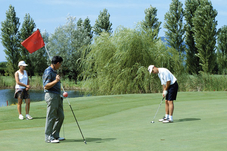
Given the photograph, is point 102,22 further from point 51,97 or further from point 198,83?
point 51,97

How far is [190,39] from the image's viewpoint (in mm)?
40562

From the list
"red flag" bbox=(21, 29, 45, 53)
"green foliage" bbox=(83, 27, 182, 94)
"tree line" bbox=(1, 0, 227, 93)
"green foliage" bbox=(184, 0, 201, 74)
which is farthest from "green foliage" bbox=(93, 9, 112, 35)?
"red flag" bbox=(21, 29, 45, 53)

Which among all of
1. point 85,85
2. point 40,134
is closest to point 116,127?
point 40,134

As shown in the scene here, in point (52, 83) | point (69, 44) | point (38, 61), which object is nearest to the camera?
point (52, 83)

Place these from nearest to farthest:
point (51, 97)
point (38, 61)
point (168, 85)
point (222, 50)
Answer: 1. point (51, 97)
2. point (168, 85)
3. point (222, 50)
4. point (38, 61)

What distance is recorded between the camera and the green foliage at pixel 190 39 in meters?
39.9

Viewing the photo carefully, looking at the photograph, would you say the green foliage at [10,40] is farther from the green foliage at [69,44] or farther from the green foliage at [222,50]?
the green foliage at [222,50]

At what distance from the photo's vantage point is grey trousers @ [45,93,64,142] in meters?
6.02

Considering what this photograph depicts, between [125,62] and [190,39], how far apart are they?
62.7 feet

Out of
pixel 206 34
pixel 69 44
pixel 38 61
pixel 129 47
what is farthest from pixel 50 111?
pixel 38 61

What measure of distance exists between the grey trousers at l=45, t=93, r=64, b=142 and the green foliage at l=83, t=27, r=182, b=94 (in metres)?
16.9

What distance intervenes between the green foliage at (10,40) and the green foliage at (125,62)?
27853 millimetres

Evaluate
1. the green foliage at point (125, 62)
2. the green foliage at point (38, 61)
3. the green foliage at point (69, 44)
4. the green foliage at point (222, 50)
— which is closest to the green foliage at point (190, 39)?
the green foliage at point (222, 50)

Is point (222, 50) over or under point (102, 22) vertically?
under
